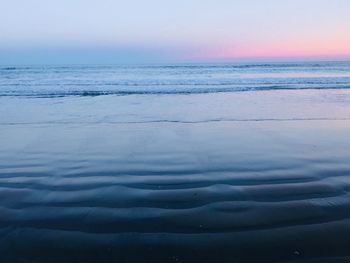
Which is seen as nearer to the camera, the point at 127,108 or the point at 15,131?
the point at 15,131

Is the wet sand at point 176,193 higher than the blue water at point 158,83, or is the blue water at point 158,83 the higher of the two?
the wet sand at point 176,193

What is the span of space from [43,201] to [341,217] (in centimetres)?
388

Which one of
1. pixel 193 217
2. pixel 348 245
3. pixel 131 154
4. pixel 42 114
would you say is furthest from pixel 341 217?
pixel 42 114

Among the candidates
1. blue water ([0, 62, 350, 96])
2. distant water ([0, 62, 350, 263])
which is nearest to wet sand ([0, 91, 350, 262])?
distant water ([0, 62, 350, 263])

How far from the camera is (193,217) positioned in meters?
4.67

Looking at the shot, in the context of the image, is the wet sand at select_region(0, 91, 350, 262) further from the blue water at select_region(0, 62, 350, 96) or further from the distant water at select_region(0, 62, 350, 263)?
the blue water at select_region(0, 62, 350, 96)

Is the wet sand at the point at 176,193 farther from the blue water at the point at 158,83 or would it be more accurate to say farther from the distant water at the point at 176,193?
the blue water at the point at 158,83

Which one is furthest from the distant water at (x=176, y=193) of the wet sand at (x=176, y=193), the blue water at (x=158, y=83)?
the blue water at (x=158, y=83)

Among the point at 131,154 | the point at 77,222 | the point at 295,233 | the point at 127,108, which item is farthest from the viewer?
the point at 127,108

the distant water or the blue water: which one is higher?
the distant water

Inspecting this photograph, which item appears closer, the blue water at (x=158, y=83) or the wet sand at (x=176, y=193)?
the wet sand at (x=176, y=193)

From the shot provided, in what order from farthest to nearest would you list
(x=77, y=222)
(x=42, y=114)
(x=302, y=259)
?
(x=42, y=114) < (x=77, y=222) < (x=302, y=259)

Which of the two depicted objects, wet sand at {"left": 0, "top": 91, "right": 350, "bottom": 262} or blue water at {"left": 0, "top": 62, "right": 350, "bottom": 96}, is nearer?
wet sand at {"left": 0, "top": 91, "right": 350, "bottom": 262}

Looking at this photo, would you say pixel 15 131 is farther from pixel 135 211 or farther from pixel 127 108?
pixel 135 211
